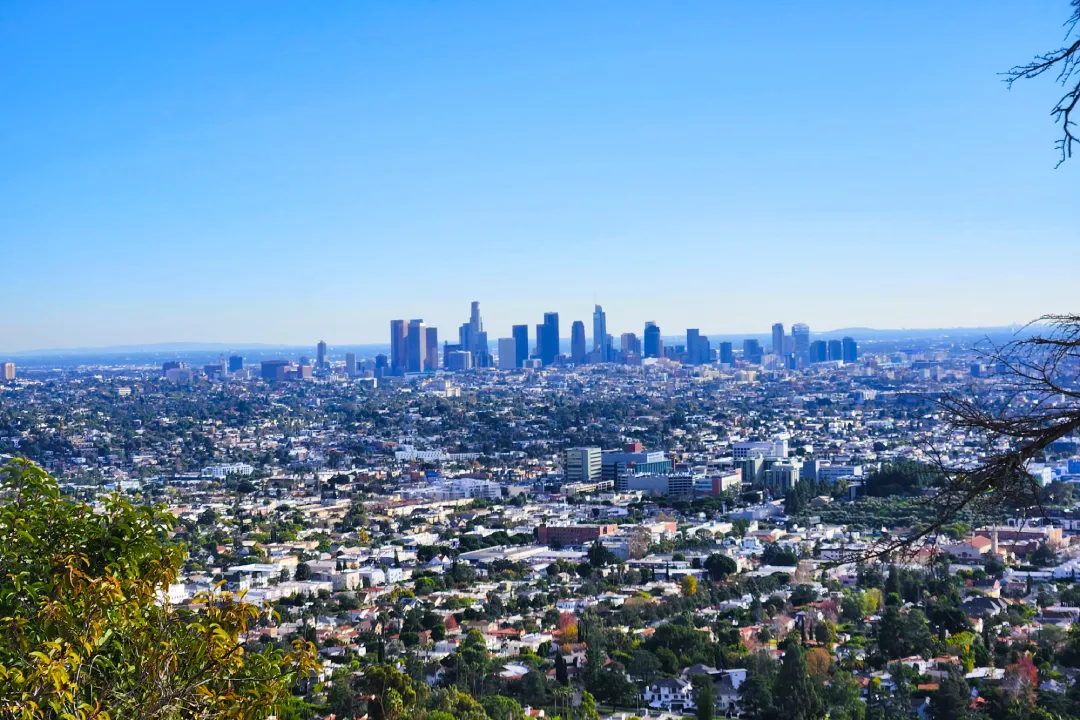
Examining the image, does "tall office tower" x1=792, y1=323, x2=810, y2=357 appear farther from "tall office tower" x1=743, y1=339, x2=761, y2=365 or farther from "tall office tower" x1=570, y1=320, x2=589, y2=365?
"tall office tower" x1=570, y1=320, x2=589, y2=365

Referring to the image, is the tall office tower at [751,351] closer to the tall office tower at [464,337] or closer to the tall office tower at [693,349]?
the tall office tower at [693,349]

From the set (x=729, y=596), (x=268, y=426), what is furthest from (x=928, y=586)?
(x=268, y=426)

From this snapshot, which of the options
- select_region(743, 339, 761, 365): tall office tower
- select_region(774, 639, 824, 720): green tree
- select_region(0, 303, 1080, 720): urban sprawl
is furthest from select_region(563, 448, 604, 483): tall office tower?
select_region(743, 339, 761, 365): tall office tower

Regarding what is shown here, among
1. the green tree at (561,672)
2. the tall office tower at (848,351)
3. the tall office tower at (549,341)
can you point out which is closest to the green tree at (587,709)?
the green tree at (561,672)

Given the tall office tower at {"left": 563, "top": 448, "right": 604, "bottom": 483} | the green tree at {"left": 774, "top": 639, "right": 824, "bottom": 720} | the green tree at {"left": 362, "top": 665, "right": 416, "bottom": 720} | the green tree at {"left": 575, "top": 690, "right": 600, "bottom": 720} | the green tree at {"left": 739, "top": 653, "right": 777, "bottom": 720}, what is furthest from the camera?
the tall office tower at {"left": 563, "top": 448, "right": 604, "bottom": 483}

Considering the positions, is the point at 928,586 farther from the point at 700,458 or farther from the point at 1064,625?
the point at 700,458

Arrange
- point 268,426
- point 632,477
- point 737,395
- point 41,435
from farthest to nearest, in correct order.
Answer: point 737,395
point 268,426
point 41,435
point 632,477
